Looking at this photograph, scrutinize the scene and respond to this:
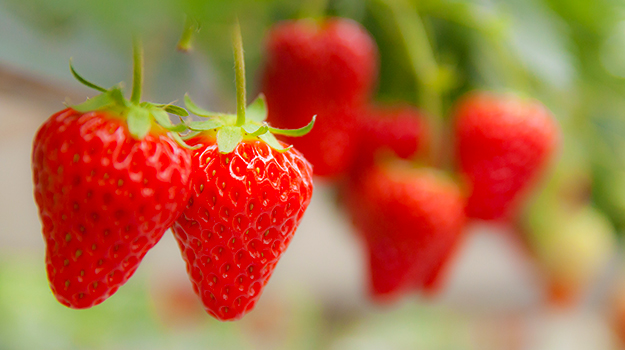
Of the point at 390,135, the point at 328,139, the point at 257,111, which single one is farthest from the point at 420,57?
the point at 257,111

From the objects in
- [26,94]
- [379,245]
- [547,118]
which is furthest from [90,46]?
[547,118]

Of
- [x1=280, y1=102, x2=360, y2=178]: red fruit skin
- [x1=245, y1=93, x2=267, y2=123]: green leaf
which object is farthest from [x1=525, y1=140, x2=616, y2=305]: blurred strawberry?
[x1=245, y1=93, x2=267, y2=123]: green leaf

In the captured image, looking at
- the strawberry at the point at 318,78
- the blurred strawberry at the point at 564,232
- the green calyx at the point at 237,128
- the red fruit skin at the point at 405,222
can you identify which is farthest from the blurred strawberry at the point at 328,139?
the blurred strawberry at the point at 564,232

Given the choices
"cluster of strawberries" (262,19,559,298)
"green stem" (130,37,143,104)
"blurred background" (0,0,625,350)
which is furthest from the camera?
"cluster of strawberries" (262,19,559,298)

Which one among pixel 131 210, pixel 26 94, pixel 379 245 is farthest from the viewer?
pixel 379 245

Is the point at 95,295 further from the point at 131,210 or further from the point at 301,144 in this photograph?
the point at 301,144

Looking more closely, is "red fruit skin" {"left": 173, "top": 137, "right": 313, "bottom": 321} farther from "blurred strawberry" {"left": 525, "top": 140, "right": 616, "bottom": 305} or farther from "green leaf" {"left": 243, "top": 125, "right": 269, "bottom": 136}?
"blurred strawberry" {"left": 525, "top": 140, "right": 616, "bottom": 305}

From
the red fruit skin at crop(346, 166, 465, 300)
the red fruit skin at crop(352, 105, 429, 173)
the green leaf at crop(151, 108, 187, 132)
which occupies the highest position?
the green leaf at crop(151, 108, 187, 132)
